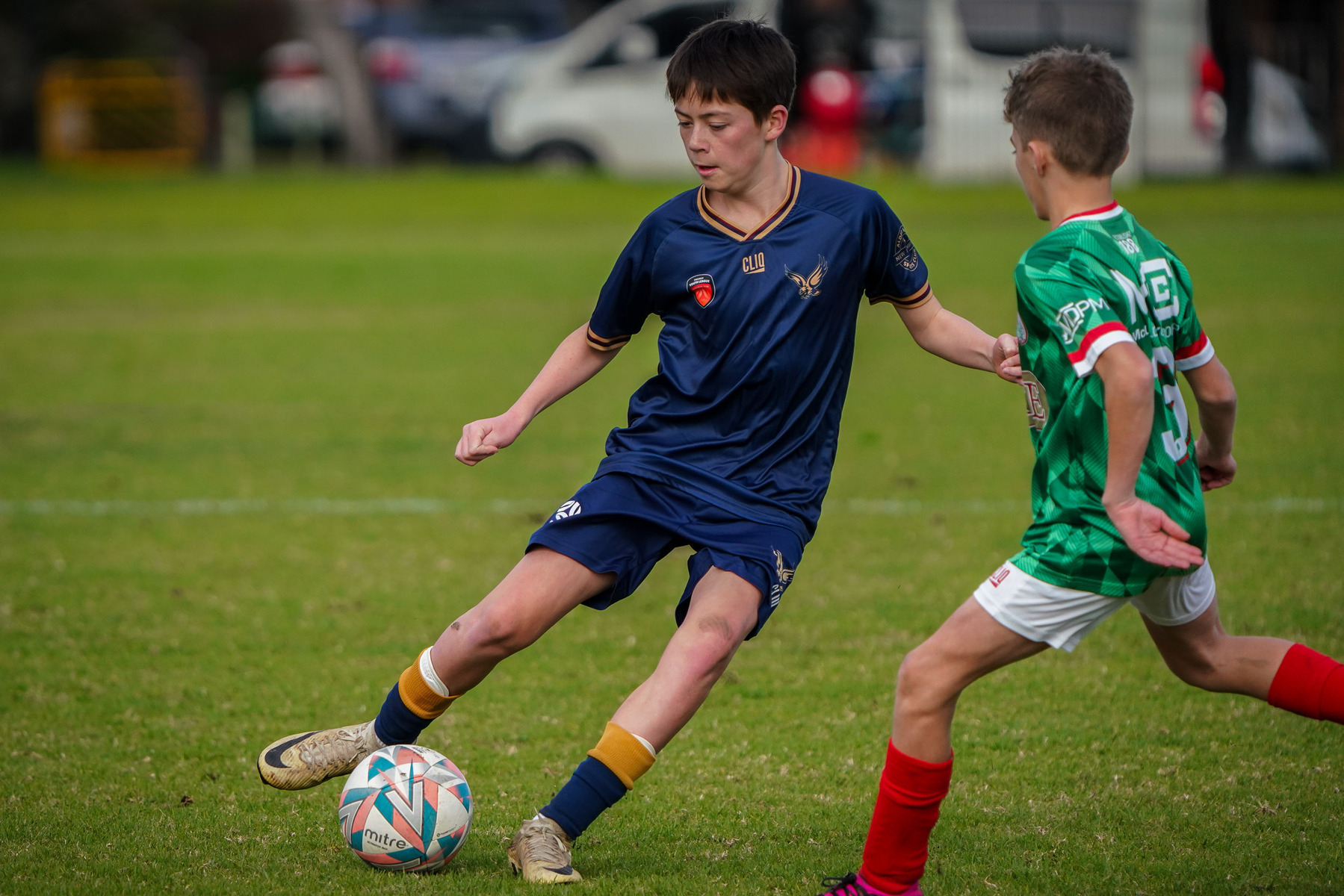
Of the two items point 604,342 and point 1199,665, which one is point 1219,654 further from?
point 604,342

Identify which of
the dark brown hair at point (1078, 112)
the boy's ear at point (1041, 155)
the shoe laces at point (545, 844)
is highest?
the dark brown hair at point (1078, 112)

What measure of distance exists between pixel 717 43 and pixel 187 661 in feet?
9.55

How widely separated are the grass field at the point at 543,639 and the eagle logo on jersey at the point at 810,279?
1.34 m

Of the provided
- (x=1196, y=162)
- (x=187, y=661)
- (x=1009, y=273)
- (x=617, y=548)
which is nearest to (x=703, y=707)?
(x=617, y=548)

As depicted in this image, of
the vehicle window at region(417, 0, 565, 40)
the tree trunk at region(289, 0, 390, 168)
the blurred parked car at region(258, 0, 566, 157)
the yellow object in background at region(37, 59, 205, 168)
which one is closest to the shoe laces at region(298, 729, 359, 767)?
the blurred parked car at region(258, 0, 566, 157)

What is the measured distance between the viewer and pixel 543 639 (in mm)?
5473

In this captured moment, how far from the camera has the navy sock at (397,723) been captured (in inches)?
147

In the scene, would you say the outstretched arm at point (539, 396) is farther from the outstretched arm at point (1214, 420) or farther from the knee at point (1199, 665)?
the knee at point (1199, 665)

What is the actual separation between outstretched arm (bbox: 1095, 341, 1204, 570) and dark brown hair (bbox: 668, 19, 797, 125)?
1.12 meters

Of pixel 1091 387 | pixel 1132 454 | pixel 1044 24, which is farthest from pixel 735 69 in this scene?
pixel 1044 24

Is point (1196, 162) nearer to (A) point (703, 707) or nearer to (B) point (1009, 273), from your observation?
(B) point (1009, 273)

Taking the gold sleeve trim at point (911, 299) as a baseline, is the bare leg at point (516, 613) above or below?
below

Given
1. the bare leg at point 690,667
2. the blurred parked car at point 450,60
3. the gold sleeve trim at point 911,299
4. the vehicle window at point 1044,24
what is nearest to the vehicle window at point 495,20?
the blurred parked car at point 450,60

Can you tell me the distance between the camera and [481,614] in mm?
3572
